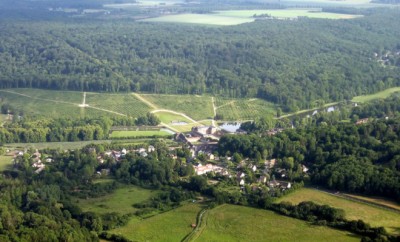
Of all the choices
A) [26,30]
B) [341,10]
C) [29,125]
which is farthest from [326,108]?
[341,10]

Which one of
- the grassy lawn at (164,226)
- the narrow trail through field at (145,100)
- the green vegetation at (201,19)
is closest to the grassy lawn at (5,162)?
the grassy lawn at (164,226)

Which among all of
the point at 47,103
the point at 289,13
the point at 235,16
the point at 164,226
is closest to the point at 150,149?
the point at 164,226

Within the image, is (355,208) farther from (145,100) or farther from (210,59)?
A: (210,59)

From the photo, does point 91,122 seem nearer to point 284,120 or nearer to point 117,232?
point 284,120

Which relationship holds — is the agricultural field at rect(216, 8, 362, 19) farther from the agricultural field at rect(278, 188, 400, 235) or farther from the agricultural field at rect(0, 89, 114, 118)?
the agricultural field at rect(278, 188, 400, 235)

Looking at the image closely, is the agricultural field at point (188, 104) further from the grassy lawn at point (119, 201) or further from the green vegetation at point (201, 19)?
the green vegetation at point (201, 19)

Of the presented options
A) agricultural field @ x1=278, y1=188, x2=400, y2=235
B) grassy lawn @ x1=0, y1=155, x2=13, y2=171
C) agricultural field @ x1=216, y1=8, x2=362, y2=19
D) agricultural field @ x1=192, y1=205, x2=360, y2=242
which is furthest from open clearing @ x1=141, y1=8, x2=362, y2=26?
agricultural field @ x1=192, y1=205, x2=360, y2=242

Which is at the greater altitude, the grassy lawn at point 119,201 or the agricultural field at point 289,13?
the agricultural field at point 289,13
